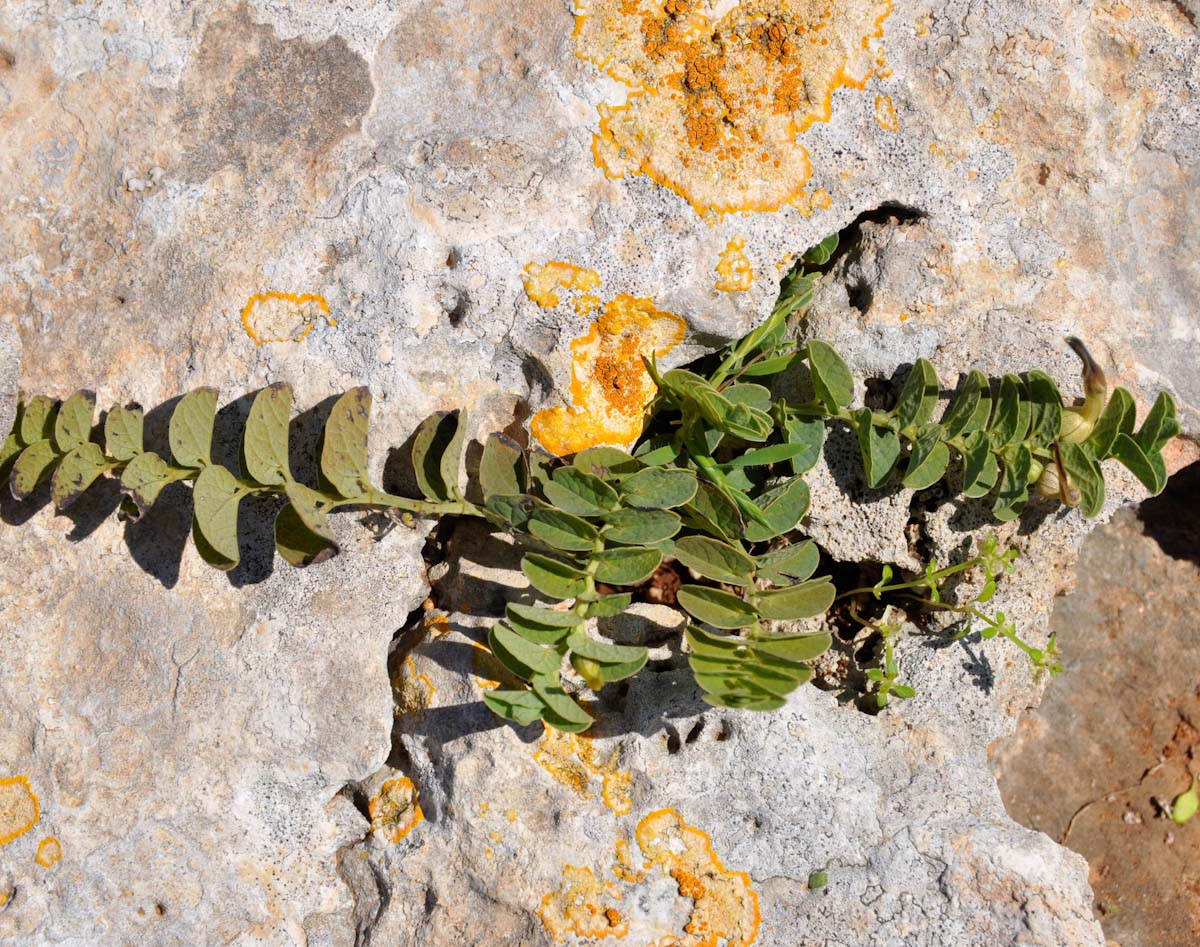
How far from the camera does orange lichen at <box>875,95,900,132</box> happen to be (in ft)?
9.13

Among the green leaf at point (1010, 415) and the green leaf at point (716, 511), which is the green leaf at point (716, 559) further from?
the green leaf at point (1010, 415)

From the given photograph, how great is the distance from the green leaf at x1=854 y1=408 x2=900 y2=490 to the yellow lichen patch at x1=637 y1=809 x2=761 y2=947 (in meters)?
1.01

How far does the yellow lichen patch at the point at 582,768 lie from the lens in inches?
102

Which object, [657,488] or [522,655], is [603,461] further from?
[522,655]

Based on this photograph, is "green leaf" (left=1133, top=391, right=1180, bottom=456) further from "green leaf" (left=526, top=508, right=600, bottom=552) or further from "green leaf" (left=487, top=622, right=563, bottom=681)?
"green leaf" (left=487, top=622, right=563, bottom=681)

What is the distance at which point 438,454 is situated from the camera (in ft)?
8.63

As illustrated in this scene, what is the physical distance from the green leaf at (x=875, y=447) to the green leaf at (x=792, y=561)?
0.25 meters

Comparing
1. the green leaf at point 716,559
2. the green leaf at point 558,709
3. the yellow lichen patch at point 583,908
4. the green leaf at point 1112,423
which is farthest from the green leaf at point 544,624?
the green leaf at point 1112,423

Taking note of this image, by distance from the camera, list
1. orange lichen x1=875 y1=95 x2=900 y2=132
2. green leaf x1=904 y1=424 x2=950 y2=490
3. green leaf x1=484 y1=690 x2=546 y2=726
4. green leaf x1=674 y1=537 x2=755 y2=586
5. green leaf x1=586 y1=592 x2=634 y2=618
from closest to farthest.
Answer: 1. green leaf x1=484 y1=690 x2=546 y2=726
2. green leaf x1=586 y1=592 x2=634 y2=618
3. green leaf x1=674 y1=537 x2=755 y2=586
4. green leaf x1=904 y1=424 x2=950 y2=490
5. orange lichen x1=875 y1=95 x2=900 y2=132

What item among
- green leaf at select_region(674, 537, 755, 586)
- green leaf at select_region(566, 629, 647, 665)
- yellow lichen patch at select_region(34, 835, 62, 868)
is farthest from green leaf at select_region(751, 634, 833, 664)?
yellow lichen patch at select_region(34, 835, 62, 868)

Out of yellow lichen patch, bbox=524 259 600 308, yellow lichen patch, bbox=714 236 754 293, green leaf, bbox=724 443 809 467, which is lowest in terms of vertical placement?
green leaf, bbox=724 443 809 467

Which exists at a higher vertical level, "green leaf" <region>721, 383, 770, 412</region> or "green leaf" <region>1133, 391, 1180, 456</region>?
"green leaf" <region>1133, 391, 1180, 456</region>

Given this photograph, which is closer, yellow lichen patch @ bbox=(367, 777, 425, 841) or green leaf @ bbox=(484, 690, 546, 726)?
green leaf @ bbox=(484, 690, 546, 726)

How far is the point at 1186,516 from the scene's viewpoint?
3984 mm
